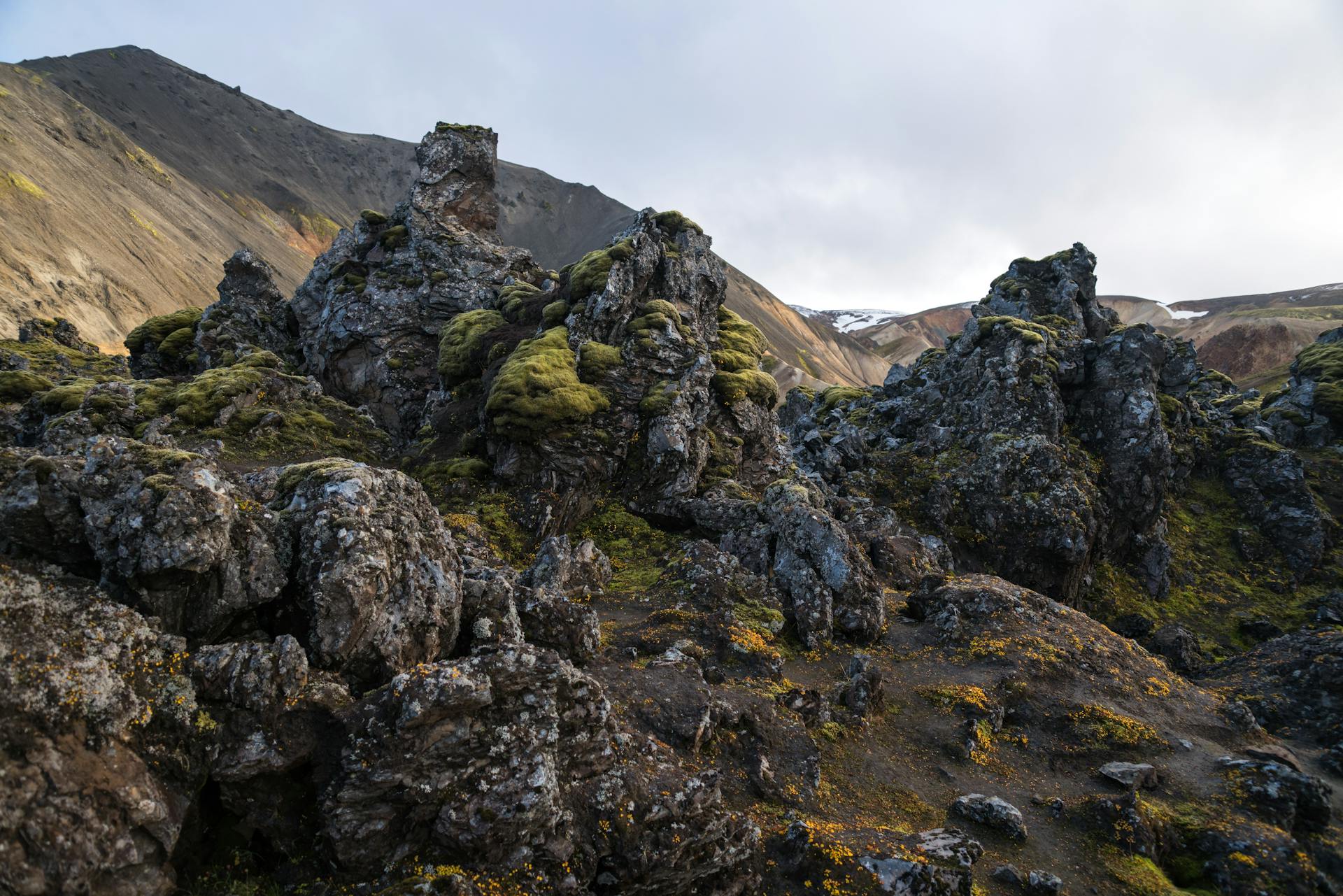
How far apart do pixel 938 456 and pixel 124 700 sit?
150 ft

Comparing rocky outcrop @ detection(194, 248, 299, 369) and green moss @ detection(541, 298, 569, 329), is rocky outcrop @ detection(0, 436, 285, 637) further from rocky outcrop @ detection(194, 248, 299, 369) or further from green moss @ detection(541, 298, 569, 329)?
rocky outcrop @ detection(194, 248, 299, 369)

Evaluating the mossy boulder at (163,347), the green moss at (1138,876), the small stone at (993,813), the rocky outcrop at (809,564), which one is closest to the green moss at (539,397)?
the rocky outcrop at (809,564)

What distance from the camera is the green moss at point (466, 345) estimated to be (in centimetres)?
3916

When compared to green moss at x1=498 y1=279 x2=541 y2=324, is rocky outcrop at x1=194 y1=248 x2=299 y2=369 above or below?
below

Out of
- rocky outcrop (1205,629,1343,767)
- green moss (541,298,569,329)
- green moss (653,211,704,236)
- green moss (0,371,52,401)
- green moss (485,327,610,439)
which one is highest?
green moss (653,211,704,236)

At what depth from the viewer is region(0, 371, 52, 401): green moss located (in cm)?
3334

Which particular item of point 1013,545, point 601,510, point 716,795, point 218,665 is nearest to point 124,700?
point 218,665

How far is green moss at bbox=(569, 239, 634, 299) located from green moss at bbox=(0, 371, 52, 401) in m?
27.9

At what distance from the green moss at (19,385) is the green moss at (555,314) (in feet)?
84.5

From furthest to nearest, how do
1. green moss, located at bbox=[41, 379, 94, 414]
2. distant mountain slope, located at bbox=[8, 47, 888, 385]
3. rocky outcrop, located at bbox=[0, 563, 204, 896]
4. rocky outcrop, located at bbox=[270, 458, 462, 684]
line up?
distant mountain slope, located at bbox=[8, 47, 888, 385], green moss, located at bbox=[41, 379, 94, 414], rocky outcrop, located at bbox=[270, 458, 462, 684], rocky outcrop, located at bbox=[0, 563, 204, 896]

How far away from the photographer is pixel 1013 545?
4028 cm

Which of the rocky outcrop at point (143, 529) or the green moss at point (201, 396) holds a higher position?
the rocky outcrop at point (143, 529)

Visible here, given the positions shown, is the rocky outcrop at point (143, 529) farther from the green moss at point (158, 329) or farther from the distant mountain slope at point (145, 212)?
the distant mountain slope at point (145, 212)

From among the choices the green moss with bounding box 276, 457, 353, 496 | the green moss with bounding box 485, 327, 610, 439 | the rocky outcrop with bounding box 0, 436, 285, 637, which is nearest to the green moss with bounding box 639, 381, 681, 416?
the green moss with bounding box 485, 327, 610, 439
